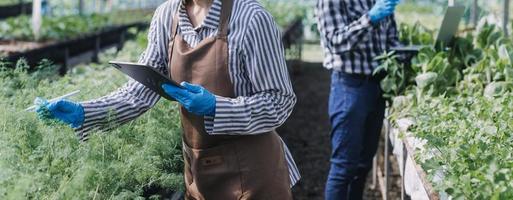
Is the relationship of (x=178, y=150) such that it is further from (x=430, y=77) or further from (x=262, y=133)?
(x=430, y=77)

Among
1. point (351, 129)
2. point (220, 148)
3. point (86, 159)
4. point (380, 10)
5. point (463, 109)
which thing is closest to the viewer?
point (86, 159)

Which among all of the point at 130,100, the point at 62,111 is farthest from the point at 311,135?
the point at 62,111

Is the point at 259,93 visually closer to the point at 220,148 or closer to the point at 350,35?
the point at 220,148

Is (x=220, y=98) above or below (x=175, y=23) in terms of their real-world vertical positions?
below

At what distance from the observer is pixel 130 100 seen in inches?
101

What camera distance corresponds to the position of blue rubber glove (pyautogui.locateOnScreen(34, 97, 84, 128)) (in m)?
2.44

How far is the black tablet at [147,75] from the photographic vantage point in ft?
7.36

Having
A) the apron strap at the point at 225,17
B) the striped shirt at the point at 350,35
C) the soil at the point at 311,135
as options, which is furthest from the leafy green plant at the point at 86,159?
the soil at the point at 311,135

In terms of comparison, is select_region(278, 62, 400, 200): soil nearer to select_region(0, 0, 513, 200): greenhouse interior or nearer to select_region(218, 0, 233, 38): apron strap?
select_region(0, 0, 513, 200): greenhouse interior

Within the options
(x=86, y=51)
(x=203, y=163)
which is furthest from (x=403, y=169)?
(x=86, y=51)

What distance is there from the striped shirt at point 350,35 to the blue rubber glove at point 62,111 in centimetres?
160

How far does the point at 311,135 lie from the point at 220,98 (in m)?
5.10

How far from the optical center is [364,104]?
3893 mm

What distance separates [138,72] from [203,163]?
365 millimetres
